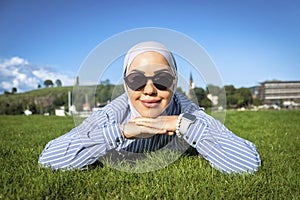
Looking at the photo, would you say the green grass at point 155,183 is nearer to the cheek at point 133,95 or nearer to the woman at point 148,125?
the woman at point 148,125

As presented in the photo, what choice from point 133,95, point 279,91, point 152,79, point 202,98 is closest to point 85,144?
point 133,95

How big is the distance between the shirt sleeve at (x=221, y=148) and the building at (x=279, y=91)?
4506 inches

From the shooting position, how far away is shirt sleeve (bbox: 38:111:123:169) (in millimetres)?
2612

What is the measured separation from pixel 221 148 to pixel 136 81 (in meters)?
1.09

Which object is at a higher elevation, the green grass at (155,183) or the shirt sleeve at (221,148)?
the shirt sleeve at (221,148)

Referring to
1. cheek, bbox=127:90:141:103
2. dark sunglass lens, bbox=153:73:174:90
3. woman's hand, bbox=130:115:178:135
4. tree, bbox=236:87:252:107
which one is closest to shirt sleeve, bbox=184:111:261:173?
woman's hand, bbox=130:115:178:135

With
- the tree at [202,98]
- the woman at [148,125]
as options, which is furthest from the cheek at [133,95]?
the tree at [202,98]

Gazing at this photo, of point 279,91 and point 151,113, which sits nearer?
point 151,113

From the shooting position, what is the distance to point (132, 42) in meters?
2.47

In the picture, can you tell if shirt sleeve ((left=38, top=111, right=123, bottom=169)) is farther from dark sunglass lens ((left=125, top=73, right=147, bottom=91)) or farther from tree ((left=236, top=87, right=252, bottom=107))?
tree ((left=236, top=87, right=252, bottom=107))

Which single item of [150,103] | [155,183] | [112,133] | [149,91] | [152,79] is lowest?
Answer: [155,183]

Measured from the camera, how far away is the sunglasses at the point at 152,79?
241 centimetres

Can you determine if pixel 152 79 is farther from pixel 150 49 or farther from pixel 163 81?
pixel 150 49

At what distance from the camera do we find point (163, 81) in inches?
96.2
